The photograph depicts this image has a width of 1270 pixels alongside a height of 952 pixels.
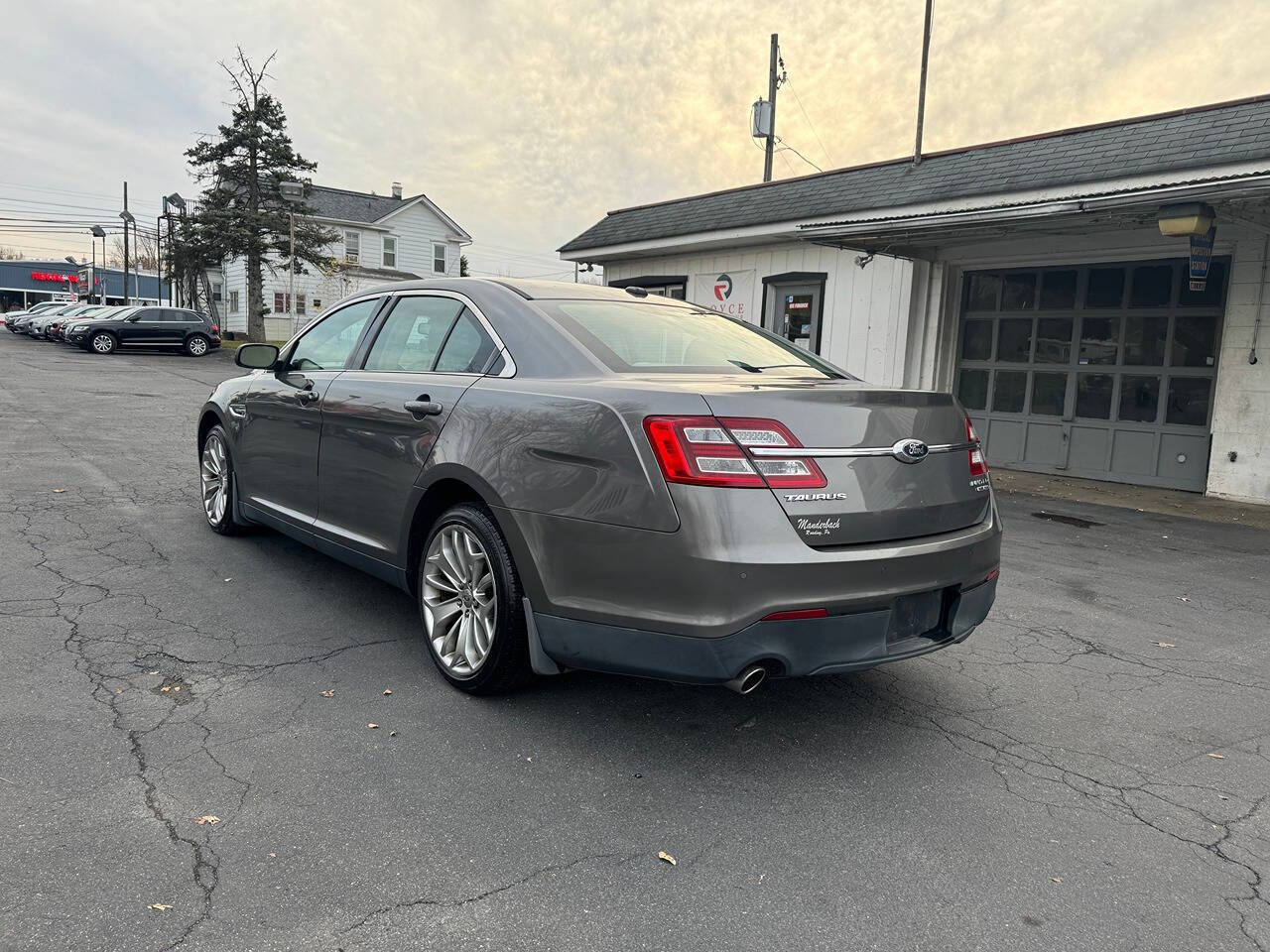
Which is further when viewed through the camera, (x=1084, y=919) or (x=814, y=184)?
(x=814, y=184)

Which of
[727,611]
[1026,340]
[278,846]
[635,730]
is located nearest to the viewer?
[278,846]

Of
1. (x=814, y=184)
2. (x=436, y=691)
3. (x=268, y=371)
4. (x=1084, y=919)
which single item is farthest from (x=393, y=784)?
(x=814, y=184)

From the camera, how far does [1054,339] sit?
11.6 m

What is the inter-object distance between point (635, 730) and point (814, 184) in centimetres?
1180

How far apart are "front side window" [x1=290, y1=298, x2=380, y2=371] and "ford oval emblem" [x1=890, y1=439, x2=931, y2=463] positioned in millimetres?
2841

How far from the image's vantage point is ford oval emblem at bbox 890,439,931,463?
3025mm

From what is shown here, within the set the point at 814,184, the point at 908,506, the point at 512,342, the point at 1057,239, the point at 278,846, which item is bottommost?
the point at 278,846

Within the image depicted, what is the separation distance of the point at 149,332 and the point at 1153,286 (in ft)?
90.6

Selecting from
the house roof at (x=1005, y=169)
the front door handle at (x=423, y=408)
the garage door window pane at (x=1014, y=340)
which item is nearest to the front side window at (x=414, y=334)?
the front door handle at (x=423, y=408)

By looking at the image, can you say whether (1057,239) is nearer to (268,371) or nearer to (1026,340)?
(1026,340)

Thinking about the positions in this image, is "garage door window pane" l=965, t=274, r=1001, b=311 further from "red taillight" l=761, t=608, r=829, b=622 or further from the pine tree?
the pine tree

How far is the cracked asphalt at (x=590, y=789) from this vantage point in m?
2.22

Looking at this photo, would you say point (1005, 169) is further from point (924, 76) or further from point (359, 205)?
point (359, 205)

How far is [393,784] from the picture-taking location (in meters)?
2.82
